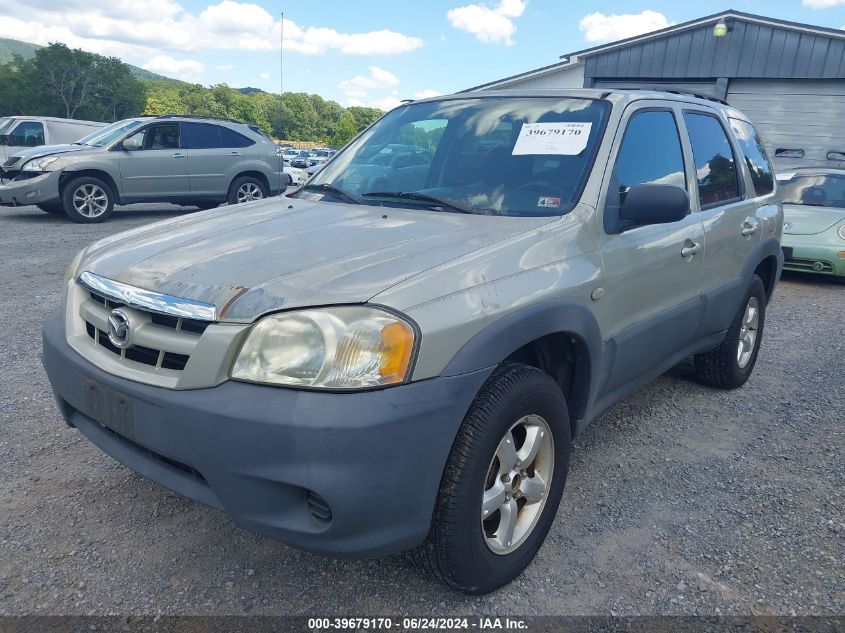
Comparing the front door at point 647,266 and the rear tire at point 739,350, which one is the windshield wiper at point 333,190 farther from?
the rear tire at point 739,350

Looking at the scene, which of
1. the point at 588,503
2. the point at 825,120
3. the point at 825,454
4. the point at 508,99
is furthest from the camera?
the point at 825,120

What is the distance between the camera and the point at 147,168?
1105cm

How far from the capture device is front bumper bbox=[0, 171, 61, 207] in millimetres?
10195

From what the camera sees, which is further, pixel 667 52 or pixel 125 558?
pixel 667 52

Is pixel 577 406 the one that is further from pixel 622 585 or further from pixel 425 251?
pixel 425 251

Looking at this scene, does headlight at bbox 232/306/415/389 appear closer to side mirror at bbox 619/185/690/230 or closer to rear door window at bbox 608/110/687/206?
side mirror at bbox 619/185/690/230

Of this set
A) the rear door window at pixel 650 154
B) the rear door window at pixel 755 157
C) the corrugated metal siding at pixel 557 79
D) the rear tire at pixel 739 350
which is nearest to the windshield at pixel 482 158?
the rear door window at pixel 650 154

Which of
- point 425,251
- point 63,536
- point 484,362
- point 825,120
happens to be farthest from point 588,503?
point 825,120

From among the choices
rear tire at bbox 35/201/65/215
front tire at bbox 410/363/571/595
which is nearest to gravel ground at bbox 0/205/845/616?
front tire at bbox 410/363/571/595

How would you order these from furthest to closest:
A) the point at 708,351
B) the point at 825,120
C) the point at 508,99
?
the point at 825,120 → the point at 708,351 → the point at 508,99

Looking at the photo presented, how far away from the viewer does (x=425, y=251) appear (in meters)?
2.28

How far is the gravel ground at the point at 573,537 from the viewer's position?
2318mm

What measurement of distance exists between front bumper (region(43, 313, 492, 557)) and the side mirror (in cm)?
111

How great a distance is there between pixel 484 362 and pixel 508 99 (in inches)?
68.8
